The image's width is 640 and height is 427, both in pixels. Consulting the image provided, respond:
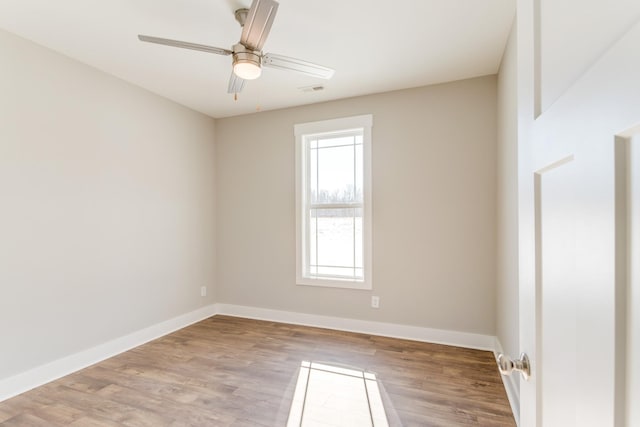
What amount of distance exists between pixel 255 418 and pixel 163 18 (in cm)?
278

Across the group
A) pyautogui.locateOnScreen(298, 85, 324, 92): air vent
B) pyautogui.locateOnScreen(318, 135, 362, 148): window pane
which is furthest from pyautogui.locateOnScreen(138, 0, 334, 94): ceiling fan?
pyautogui.locateOnScreen(318, 135, 362, 148): window pane

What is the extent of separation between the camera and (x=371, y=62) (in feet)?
9.41

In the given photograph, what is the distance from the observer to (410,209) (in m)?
3.42

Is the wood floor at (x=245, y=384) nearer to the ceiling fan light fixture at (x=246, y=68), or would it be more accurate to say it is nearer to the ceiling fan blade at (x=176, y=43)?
the ceiling fan light fixture at (x=246, y=68)

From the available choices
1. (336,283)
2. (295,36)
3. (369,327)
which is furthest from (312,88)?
(369,327)

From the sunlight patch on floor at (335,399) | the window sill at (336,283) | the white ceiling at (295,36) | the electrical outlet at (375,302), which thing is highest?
the white ceiling at (295,36)

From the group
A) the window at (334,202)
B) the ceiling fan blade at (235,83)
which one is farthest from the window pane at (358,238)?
the ceiling fan blade at (235,83)

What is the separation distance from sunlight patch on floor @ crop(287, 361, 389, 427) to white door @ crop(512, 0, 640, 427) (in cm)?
148

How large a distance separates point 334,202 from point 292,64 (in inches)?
75.1

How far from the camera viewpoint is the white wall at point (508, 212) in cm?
223

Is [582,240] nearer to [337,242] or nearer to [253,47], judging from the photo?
[253,47]

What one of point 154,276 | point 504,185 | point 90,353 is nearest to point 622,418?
point 504,185

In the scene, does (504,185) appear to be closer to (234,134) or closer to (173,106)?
(234,134)

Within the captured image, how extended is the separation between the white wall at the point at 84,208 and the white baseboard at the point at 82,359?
0.06 m
